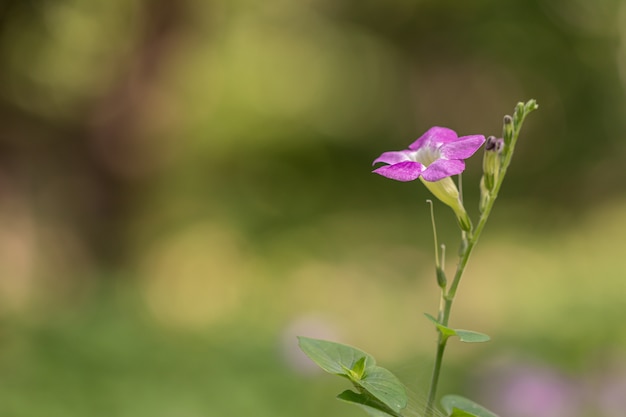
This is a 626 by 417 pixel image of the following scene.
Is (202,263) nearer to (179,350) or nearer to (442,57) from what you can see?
(179,350)

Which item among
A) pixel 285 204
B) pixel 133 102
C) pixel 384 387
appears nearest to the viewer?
pixel 384 387

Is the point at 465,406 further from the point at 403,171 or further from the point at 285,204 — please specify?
the point at 285,204

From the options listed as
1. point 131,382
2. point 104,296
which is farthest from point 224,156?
point 131,382

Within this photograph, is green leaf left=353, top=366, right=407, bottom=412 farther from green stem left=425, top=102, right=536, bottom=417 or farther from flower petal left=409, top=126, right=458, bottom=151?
flower petal left=409, top=126, right=458, bottom=151

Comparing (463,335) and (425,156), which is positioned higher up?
(425,156)

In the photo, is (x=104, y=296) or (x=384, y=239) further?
(x=384, y=239)

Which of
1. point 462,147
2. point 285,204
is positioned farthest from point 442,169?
point 285,204

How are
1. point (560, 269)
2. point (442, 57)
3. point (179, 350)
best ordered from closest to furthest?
point (179, 350), point (560, 269), point (442, 57)

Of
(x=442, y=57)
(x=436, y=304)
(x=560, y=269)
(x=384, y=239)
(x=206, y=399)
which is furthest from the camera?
(x=442, y=57)
